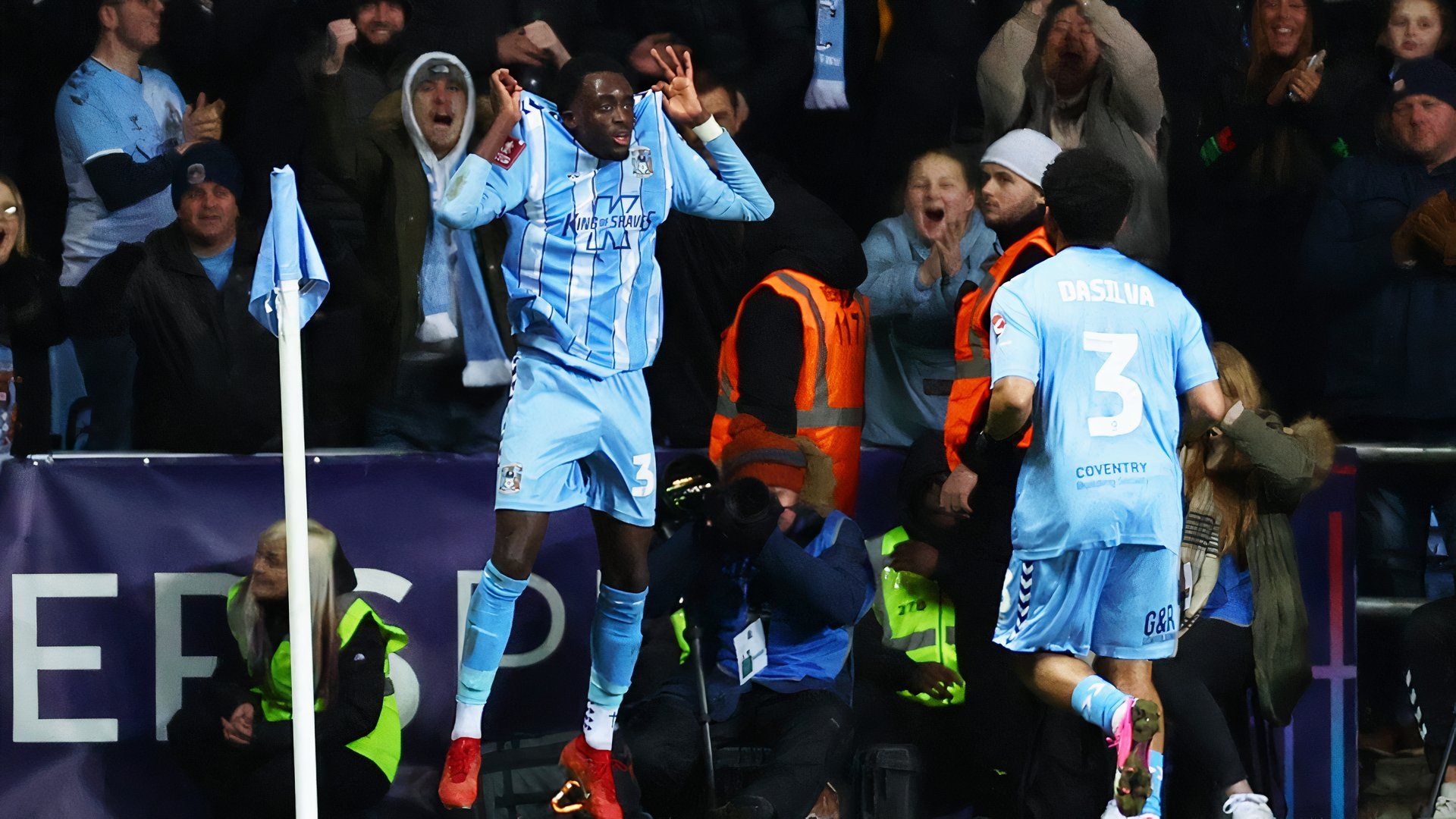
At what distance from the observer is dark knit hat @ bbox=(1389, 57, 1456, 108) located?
5953 millimetres

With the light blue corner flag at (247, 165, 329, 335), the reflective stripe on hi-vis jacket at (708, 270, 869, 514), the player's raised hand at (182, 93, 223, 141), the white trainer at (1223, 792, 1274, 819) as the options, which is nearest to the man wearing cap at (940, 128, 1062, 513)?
the reflective stripe on hi-vis jacket at (708, 270, 869, 514)

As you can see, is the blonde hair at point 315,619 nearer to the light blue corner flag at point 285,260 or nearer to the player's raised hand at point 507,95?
the light blue corner flag at point 285,260

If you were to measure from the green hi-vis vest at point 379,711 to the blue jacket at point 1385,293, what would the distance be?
3.17 metres

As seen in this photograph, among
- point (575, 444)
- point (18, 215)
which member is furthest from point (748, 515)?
point (18, 215)

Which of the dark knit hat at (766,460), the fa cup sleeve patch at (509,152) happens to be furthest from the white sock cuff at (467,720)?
the fa cup sleeve patch at (509,152)

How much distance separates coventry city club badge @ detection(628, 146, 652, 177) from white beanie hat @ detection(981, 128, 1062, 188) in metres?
1.12

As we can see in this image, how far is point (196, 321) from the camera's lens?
19.5 ft

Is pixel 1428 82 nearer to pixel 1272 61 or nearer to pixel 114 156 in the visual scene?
pixel 1272 61

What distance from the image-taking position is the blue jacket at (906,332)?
5.95 meters

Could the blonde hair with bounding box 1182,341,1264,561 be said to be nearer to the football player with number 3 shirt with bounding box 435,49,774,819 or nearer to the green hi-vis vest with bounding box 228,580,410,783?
the football player with number 3 shirt with bounding box 435,49,774,819

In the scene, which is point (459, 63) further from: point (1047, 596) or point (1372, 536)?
point (1372, 536)

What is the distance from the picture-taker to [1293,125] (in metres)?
6.00

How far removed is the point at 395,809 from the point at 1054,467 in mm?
2349

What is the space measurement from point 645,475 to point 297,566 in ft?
4.20
